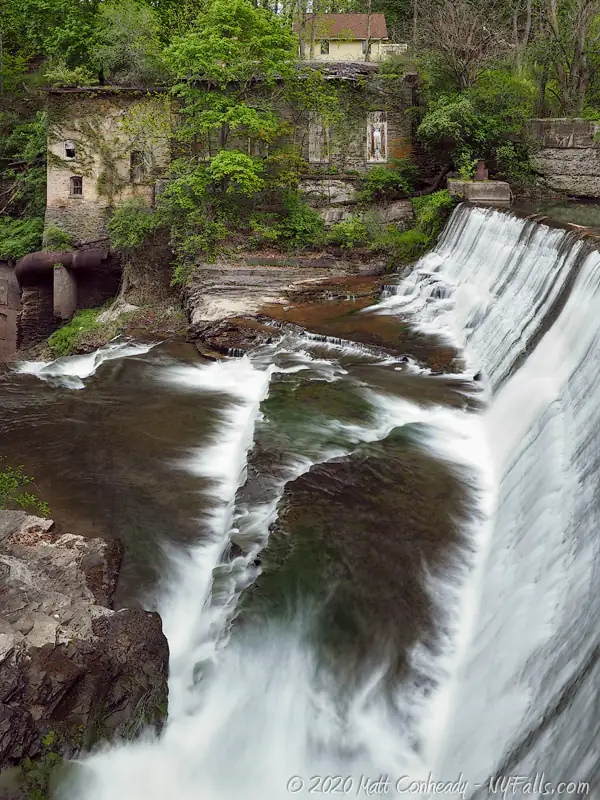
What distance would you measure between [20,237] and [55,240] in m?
1.89

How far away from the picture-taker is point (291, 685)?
508cm

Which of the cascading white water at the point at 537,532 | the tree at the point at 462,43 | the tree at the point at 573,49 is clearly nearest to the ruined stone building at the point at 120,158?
the tree at the point at 462,43

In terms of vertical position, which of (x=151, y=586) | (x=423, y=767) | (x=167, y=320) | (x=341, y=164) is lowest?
(x=423, y=767)

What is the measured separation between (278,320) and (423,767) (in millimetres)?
8947

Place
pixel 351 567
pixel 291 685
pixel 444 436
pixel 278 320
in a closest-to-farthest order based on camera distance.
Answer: pixel 291 685 < pixel 351 567 < pixel 444 436 < pixel 278 320

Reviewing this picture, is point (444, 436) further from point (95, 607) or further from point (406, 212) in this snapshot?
point (406, 212)

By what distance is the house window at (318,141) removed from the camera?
19.6 metres

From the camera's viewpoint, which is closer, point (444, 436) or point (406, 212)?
point (444, 436)

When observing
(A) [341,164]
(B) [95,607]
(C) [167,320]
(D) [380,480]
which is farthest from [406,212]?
(B) [95,607]

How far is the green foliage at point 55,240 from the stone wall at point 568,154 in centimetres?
1282

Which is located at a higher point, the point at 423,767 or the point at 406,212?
the point at 406,212

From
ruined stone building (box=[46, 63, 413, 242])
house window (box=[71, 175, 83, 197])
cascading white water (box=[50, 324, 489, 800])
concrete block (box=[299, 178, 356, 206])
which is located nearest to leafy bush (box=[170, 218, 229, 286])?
ruined stone building (box=[46, 63, 413, 242])

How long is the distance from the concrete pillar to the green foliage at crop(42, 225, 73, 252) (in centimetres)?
66

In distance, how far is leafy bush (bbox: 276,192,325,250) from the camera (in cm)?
1752
